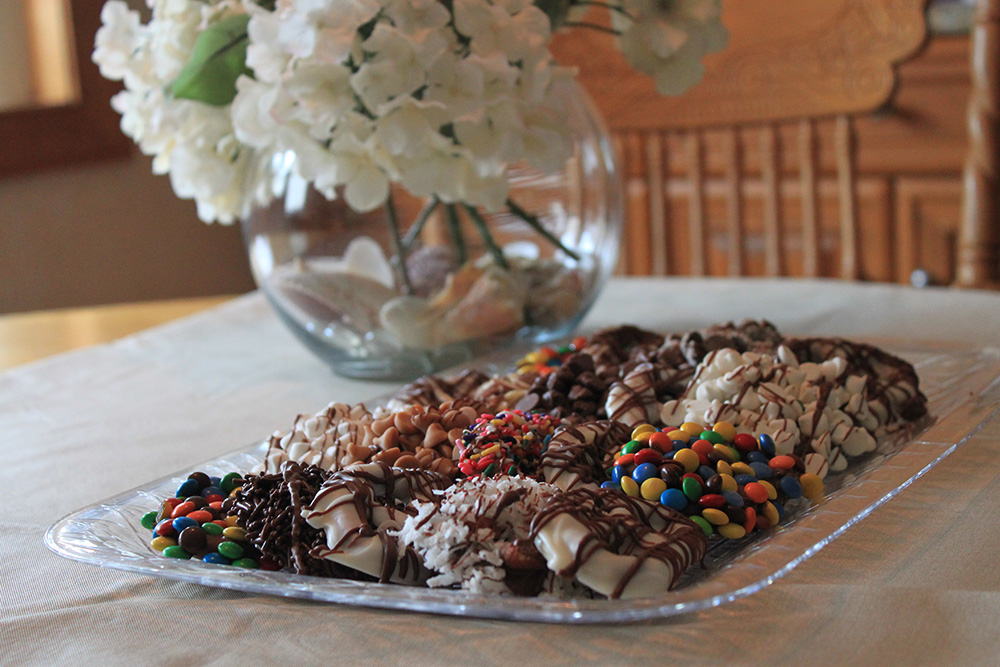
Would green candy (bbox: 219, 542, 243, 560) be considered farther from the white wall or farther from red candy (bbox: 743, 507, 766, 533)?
the white wall

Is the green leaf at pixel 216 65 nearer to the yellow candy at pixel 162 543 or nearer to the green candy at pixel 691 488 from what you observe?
the yellow candy at pixel 162 543

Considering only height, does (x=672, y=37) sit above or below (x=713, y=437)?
above

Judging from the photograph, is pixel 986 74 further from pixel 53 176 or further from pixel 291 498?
pixel 53 176

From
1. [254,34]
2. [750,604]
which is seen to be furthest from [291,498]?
[254,34]

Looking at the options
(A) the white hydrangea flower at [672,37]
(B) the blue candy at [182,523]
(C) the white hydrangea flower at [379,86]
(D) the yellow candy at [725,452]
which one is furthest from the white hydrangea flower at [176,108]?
(D) the yellow candy at [725,452]

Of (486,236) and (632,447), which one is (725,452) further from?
→ (486,236)

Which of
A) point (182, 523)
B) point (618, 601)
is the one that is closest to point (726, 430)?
point (618, 601)

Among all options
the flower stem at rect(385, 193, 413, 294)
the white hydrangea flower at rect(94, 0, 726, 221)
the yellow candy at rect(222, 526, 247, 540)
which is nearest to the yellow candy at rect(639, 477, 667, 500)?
the yellow candy at rect(222, 526, 247, 540)
